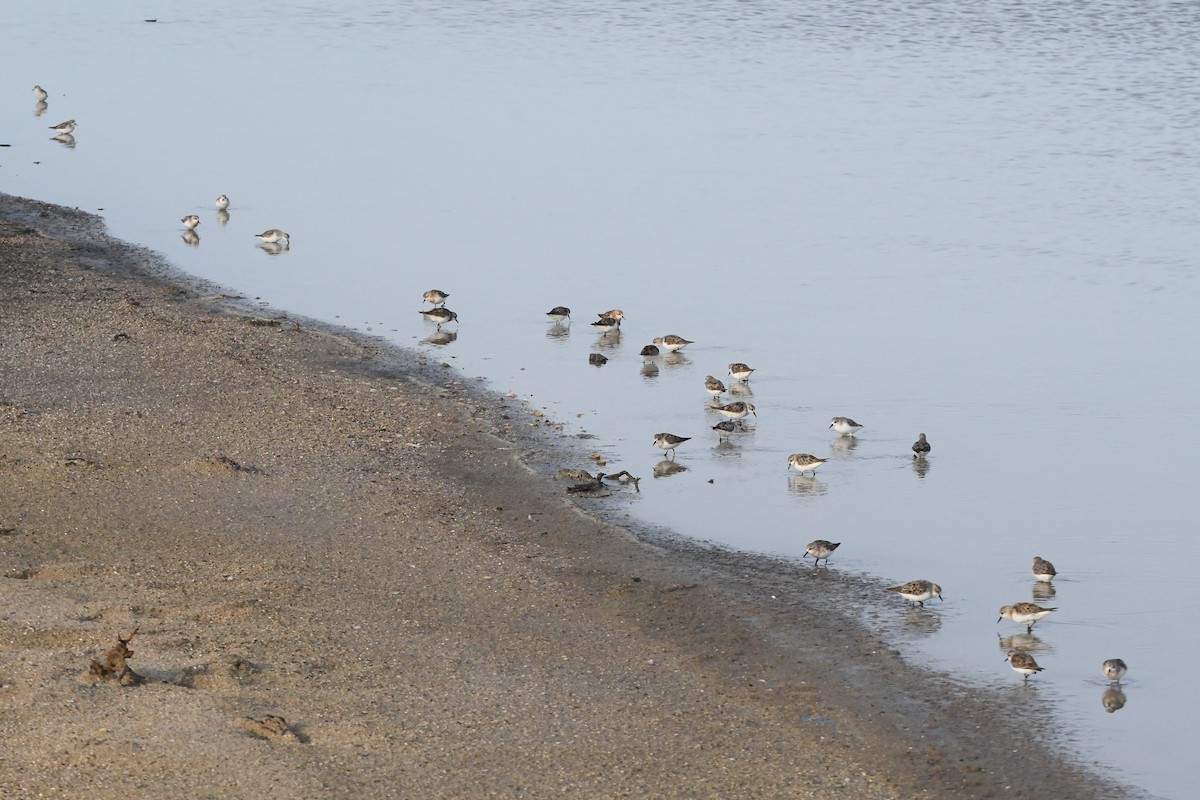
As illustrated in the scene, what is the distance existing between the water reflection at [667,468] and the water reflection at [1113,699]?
4.93 m

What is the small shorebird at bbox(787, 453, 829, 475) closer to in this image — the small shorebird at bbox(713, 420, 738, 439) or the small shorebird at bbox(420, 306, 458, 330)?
the small shorebird at bbox(713, 420, 738, 439)

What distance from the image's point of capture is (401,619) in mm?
10641

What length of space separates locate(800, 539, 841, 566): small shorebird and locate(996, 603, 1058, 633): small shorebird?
1.51 m

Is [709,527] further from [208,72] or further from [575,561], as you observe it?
[208,72]

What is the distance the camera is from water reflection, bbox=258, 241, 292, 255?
74.9 ft

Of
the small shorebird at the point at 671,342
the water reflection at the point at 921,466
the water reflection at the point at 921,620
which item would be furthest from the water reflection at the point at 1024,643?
the small shorebird at the point at 671,342

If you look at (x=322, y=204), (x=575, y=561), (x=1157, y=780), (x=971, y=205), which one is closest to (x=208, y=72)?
(x=322, y=204)

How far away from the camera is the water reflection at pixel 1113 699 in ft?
33.1

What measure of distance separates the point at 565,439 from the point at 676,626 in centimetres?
436

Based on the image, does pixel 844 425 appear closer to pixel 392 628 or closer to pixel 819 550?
pixel 819 550

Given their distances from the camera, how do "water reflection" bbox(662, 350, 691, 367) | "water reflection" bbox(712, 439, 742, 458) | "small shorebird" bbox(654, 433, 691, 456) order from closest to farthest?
"small shorebird" bbox(654, 433, 691, 456) < "water reflection" bbox(712, 439, 742, 458) < "water reflection" bbox(662, 350, 691, 367)

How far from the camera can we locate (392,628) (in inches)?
412

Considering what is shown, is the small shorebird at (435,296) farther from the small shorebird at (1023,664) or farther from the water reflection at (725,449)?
the small shorebird at (1023,664)

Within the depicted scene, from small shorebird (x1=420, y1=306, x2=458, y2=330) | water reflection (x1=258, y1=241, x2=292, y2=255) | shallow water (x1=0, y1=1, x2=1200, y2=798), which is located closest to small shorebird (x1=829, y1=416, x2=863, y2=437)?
shallow water (x1=0, y1=1, x2=1200, y2=798)
